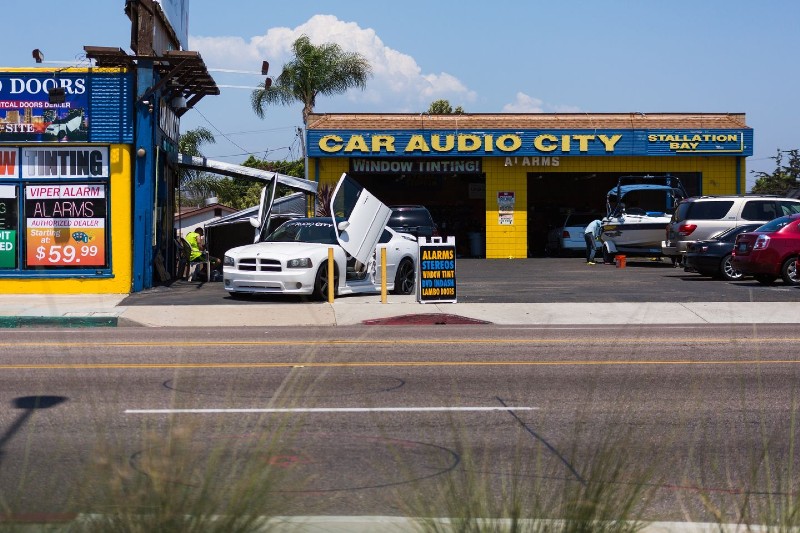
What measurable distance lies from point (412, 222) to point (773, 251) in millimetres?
11366

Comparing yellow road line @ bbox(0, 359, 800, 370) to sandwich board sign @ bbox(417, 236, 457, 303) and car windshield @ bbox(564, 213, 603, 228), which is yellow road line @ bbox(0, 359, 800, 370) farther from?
car windshield @ bbox(564, 213, 603, 228)

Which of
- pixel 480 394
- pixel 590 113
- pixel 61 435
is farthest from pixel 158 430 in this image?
pixel 590 113

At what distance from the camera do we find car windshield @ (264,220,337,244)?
19828mm

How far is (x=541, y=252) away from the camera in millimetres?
43938

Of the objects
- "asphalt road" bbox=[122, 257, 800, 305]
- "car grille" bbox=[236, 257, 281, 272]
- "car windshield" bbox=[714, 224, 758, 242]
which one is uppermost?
"car windshield" bbox=[714, 224, 758, 242]

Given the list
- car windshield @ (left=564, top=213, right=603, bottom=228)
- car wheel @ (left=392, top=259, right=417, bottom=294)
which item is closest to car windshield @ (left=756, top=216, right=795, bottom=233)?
car wheel @ (left=392, top=259, right=417, bottom=294)

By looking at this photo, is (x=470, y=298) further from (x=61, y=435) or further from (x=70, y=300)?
(x=61, y=435)

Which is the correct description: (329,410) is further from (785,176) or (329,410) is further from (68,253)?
(785,176)

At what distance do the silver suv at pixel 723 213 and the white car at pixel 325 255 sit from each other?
9664 millimetres

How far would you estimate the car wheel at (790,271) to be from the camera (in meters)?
22.0

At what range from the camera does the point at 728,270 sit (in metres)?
24.2

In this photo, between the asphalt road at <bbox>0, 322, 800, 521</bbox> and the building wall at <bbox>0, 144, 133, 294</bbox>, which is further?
the building wall at <bbox>0, 144, 133, 294</bbox>

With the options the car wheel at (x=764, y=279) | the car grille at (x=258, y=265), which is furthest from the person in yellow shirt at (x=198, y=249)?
the car wheel at (x=764, y=279)

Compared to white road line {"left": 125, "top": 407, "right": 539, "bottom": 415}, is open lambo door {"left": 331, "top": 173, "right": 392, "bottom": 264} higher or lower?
higher
